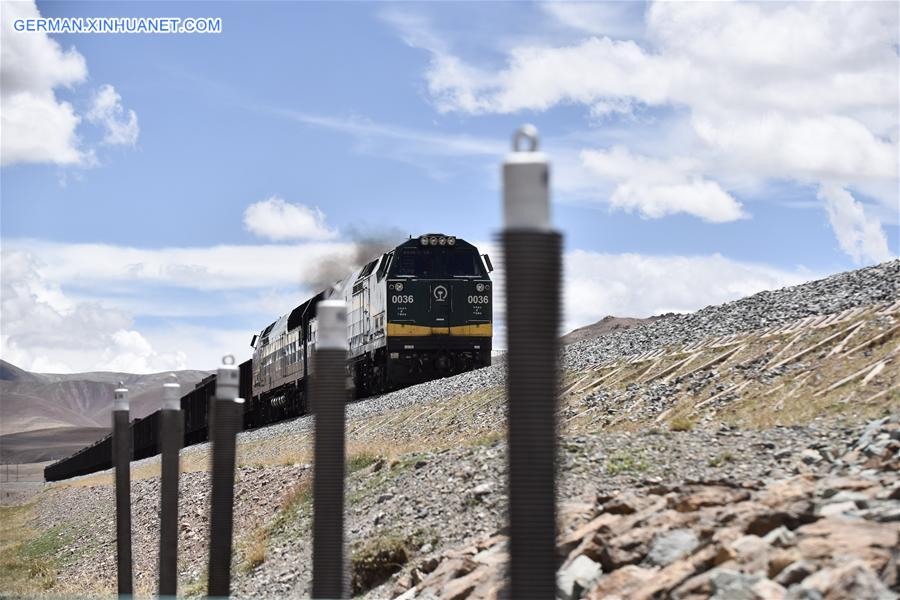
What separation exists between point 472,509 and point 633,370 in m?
13.0

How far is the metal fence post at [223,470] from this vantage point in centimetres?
1003

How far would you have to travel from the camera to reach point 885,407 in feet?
49.6

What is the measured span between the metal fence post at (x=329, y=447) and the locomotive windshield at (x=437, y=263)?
28360 mm

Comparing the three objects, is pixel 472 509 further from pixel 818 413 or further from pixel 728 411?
pixel 728 411

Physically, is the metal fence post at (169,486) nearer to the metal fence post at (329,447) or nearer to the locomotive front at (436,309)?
the metal fence post at (329,447)

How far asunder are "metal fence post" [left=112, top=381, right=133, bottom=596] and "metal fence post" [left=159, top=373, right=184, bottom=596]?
1.82m

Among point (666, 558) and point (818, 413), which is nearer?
point (666, 558)

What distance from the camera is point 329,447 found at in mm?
7094

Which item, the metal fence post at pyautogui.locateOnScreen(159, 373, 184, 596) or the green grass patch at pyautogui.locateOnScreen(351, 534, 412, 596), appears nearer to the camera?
the metal fence post at pyautogui.locateOnScreen(159, 373, 184, 596)

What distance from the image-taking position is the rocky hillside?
26.5 ft

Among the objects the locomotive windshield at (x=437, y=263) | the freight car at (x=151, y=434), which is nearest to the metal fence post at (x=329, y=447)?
the locomotive windshield at (x=437, y=263)

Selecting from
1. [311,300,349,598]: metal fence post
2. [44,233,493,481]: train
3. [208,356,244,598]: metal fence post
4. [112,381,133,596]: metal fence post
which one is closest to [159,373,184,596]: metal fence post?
[208,356,244,598]: metal fence post

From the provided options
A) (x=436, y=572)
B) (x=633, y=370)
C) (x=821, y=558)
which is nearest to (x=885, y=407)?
(x=436, y=572)

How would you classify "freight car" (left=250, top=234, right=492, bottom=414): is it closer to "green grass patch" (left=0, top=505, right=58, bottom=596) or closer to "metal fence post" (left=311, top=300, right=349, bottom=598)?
"green grass patch" (left=0, top=505, right=58, bottom=596)
